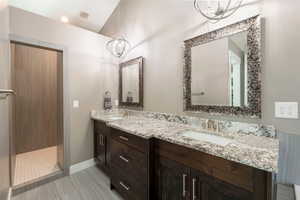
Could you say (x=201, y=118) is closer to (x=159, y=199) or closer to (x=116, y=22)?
(x=159, y=199)

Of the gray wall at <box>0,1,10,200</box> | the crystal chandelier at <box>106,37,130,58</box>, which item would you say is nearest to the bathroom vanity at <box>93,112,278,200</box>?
the gray wall at <box>0,1,10,200</box>

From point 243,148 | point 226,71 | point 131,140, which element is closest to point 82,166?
point 131,140

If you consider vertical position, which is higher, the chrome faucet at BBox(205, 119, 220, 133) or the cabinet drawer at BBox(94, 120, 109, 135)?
the chrome faucet at BBox(205, 119, 220, 133)

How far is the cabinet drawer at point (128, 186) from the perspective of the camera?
140 centimetres

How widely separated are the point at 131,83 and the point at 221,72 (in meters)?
1.55

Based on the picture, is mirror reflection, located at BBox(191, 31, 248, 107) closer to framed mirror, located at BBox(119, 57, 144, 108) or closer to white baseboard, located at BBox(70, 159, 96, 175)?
framed mirror, located at BBox(119, 57, 144, 108)

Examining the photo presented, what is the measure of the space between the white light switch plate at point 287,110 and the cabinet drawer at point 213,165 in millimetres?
632

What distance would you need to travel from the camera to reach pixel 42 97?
10.8 feet

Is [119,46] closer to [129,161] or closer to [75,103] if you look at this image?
[75,103]

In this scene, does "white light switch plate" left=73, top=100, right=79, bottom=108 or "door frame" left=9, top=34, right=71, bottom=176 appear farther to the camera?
"white light switch plate" left=73, top=100, right=79, bottom=108

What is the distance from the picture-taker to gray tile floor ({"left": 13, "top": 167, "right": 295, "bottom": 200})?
179 centimetres

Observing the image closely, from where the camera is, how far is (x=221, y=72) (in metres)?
1.44

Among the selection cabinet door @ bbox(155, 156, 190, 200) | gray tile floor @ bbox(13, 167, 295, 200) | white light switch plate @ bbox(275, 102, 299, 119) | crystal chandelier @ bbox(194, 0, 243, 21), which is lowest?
gray tile floor @ bbox(13, 167, 295, 200)

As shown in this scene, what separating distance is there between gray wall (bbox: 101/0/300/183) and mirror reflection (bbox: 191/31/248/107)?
158mm
